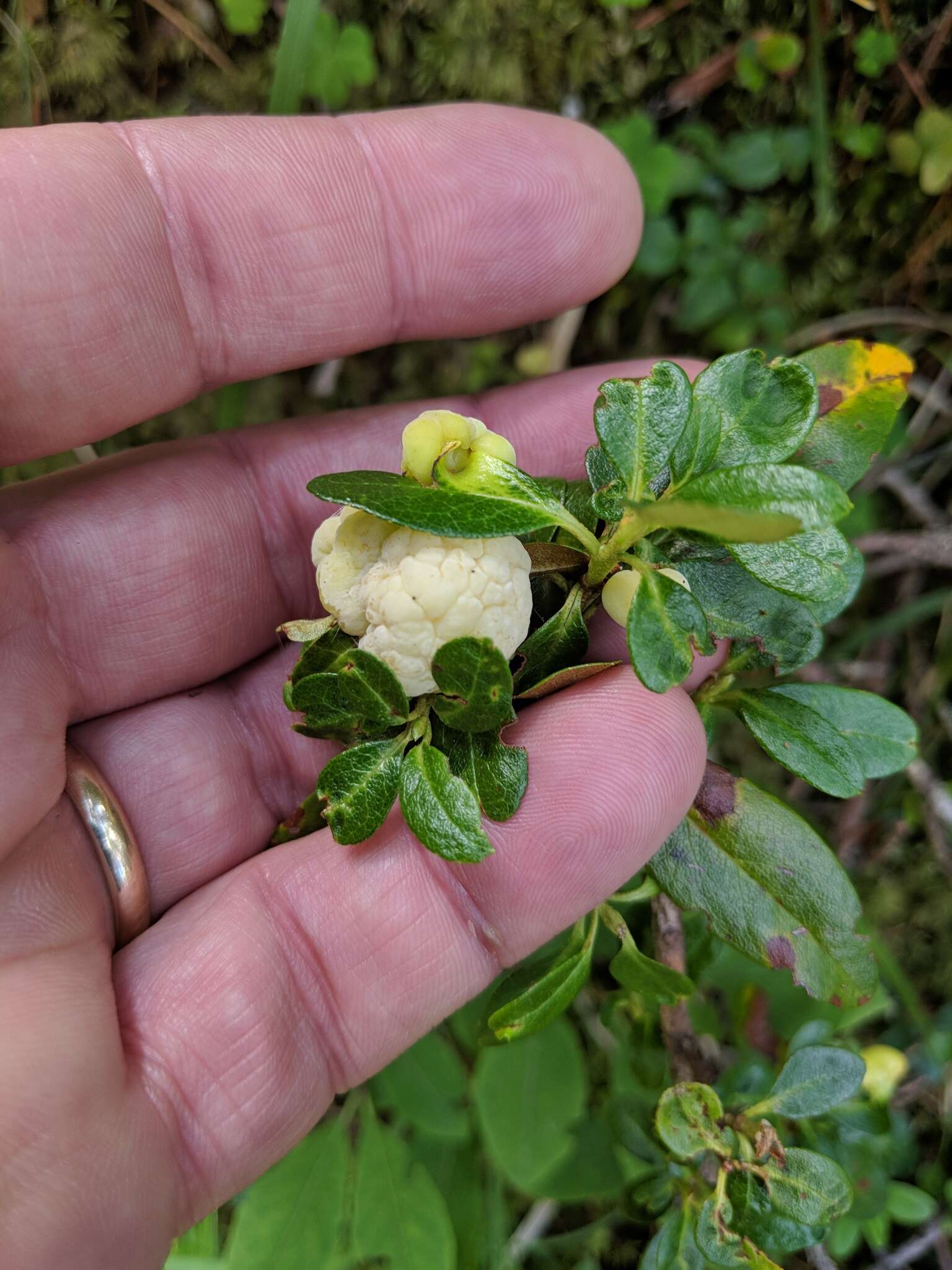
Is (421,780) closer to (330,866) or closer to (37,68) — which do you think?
(330,866)

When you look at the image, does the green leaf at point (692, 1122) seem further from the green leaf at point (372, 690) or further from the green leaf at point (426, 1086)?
the green leaf at point (372, 690)

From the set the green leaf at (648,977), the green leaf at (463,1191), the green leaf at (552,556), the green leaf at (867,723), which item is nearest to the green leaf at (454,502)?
the green leaf at (552,556)

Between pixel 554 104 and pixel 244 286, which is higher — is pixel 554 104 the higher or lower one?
the higher one

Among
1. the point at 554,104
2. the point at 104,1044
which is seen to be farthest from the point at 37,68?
the point at 104,1044

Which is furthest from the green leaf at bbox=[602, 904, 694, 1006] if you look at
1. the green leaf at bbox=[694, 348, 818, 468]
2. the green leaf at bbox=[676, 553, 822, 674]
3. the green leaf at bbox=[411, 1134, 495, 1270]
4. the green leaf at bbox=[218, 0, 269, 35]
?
the green leaf at bbox=[218, 0, 269, 35]

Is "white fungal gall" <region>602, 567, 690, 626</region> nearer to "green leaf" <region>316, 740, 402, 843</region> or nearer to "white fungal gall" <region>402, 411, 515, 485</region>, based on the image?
"white fungal gall" <region>402, 411, 515, 485</region>

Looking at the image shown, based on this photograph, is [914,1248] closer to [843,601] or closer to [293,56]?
[843,601]

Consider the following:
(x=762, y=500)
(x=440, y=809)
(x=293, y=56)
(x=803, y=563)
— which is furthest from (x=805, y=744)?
(x=293, y=56)
